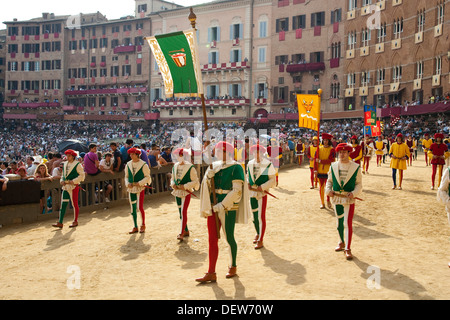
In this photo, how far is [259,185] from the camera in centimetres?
848

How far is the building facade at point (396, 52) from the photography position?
36031 mm

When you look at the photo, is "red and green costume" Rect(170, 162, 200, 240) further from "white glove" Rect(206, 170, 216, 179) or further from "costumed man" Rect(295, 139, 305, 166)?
"costumed man" Rect(295, 139, 305, 166)

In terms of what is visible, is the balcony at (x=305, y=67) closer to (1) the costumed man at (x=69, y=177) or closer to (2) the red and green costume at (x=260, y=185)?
(1) the costumed man at (x=69, y=177)

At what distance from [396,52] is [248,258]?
3902 centimetres

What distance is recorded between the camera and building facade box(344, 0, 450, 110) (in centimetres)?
3603

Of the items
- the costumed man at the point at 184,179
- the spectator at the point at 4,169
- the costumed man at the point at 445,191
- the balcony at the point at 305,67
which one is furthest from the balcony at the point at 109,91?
the costumed man at the point at 445,191

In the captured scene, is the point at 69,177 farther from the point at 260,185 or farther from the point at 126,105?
the point at 126,105

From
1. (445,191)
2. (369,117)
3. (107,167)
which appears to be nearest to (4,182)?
(107,167)

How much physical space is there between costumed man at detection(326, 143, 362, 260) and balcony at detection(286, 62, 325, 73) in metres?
41.2

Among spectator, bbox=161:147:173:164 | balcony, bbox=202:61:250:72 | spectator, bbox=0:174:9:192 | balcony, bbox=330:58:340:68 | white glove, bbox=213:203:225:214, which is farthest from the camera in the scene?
balcony, bbox=202:61:250:72

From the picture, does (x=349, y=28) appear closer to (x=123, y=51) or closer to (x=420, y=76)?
(x=420, y=76)

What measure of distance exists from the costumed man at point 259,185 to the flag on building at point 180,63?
7.28 ft

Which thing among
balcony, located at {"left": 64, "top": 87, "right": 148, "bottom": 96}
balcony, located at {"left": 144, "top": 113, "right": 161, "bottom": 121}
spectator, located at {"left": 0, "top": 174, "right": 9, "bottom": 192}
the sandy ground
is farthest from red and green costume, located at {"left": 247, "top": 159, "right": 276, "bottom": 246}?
balcony, located at {"left": 64, "top": 87, "right": 148, "bottom": 96}

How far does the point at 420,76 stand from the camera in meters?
38.4
